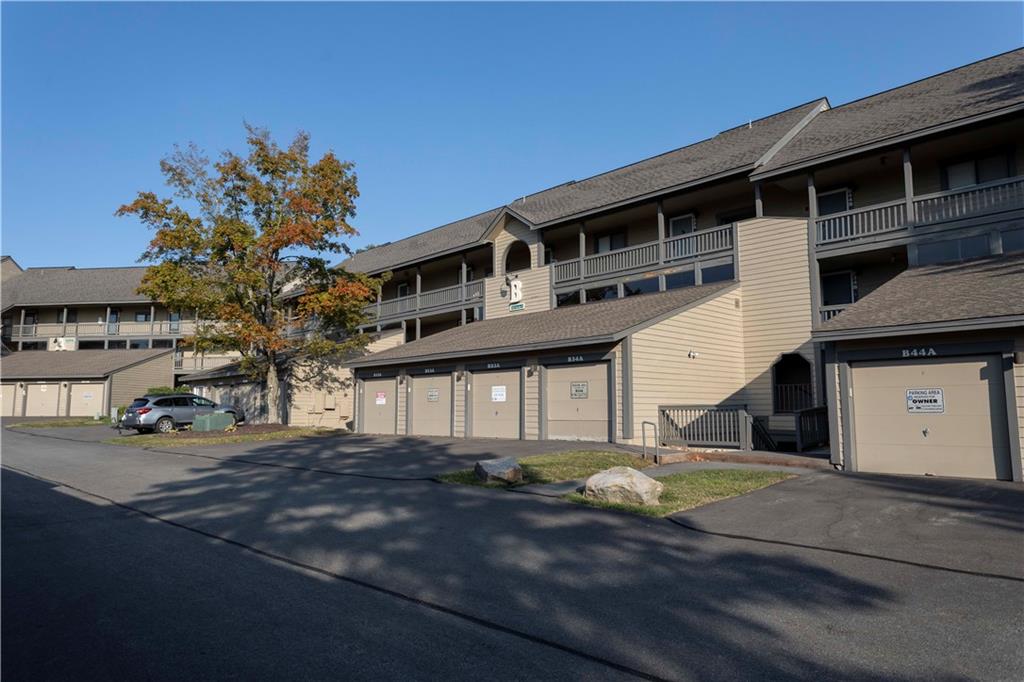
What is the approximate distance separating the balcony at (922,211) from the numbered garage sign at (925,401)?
20.9 feet

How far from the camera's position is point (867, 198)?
20047 millimetres

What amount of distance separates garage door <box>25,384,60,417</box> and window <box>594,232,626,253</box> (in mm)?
38734

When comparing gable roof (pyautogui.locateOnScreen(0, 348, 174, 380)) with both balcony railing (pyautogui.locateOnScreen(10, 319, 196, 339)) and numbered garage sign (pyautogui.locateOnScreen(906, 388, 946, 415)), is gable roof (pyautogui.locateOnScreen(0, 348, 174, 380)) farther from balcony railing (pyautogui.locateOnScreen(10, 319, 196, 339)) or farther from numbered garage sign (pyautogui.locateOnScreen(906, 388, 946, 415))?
numbered garage sign (pyautogui.locateOnScreen(906, 388, 946, 415))

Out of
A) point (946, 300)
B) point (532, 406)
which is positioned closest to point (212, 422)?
point (532, 406)

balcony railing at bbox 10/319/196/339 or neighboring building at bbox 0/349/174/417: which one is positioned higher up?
balcony railing at bbox 10/319/196/339

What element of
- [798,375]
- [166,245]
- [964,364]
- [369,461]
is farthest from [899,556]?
[166,245]

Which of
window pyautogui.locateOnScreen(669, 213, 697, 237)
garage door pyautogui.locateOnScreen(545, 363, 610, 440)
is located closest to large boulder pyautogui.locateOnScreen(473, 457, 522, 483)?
garage door pyautogui.locateOnScreen(545, 363, 610, 440)

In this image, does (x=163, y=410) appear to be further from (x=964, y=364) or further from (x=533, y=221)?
(x=964, y=364)

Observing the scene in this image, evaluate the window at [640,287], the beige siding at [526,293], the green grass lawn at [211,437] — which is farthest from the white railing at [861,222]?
the green grass lawn at [211,437]

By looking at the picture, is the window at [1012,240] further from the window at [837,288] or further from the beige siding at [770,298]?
the beige siding at [770,298]

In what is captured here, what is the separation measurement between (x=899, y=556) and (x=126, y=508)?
1024 centimetres

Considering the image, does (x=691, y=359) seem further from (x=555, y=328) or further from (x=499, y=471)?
(x=499, y=471)

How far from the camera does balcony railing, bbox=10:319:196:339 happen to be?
161 ft

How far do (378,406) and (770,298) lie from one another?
14.9m
